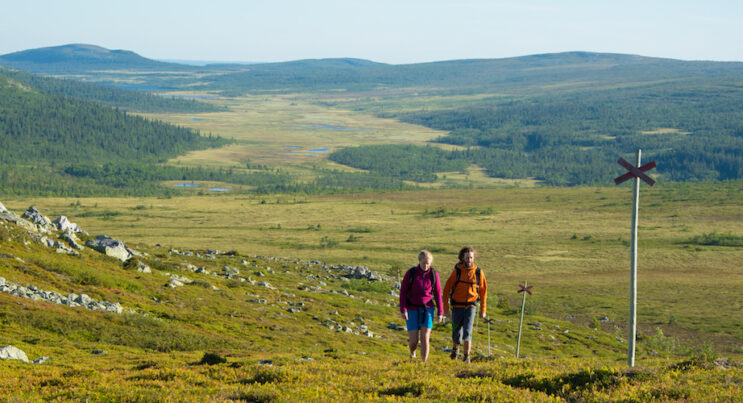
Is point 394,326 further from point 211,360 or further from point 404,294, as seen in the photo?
point 404,294

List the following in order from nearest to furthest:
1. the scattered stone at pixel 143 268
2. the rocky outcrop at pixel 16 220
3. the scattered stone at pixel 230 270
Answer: the rocky outcrop at pixel 16 220 < the scattered stone at pixel 143 268 < the scattered stone at pixel 230 270

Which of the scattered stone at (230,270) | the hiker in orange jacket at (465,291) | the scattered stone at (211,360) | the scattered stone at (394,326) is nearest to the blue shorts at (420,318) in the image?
the hiker in orange jacket at (465,291)

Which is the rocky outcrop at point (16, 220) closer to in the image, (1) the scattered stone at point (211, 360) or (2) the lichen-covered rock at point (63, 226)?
(2) the lichen-covered rock at point (63, 226)

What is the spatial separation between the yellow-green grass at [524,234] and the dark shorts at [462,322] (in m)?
41.0

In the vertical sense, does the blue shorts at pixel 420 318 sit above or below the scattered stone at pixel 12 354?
above

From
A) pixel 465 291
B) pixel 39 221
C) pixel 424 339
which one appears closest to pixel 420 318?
pixel 424 339

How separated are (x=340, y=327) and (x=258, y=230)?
296 ft

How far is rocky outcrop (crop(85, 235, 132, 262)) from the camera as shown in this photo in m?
44.8

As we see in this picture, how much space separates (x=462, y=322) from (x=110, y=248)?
3375 cm

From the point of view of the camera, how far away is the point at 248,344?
2988cm

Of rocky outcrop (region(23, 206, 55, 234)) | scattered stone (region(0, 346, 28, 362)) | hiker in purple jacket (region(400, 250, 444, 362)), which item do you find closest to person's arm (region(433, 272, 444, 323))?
hiker in purple jacket (region(400, 250, 444, 362))

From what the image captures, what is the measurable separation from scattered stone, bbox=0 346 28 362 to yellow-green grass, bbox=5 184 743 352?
48.6 m

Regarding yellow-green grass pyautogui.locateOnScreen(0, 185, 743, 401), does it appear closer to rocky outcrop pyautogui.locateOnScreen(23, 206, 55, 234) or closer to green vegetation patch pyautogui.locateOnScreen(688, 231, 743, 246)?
green vegetation patch pyautogui.locateOnScreen(688, 231, 743, 246)

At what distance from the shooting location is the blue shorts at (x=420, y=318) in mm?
18141
